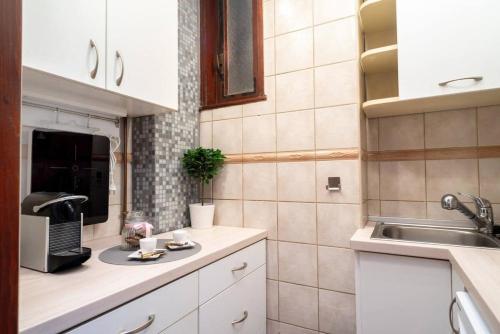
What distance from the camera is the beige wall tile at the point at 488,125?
1479 mm

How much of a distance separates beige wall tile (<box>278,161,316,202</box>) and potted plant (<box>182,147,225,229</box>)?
1.37ft

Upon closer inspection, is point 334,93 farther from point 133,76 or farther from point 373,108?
point 133,76

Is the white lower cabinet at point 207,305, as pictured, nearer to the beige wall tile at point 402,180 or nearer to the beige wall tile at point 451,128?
the beige wall tile at point 402,180

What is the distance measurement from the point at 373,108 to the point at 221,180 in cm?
102

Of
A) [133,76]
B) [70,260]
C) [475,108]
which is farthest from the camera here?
[475,108]

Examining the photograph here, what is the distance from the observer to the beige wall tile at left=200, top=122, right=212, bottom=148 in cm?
197

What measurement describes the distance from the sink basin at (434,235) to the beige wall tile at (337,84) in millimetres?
715

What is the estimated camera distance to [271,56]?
5.82 feet

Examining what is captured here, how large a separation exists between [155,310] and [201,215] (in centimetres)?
85

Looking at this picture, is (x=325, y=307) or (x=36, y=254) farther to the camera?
(x=325, y=307)

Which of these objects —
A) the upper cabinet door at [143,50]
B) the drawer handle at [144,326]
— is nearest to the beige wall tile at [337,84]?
the upper cabinet door at [143,50]

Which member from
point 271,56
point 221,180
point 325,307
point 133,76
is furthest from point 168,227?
point 271,56

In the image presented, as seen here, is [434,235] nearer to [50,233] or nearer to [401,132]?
[401,132]

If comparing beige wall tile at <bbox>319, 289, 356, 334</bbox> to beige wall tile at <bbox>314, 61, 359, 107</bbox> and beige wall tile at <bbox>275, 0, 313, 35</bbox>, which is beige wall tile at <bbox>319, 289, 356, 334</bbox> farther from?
beige wall tile at <bbox>275, 0, 313, 35</bbox>
